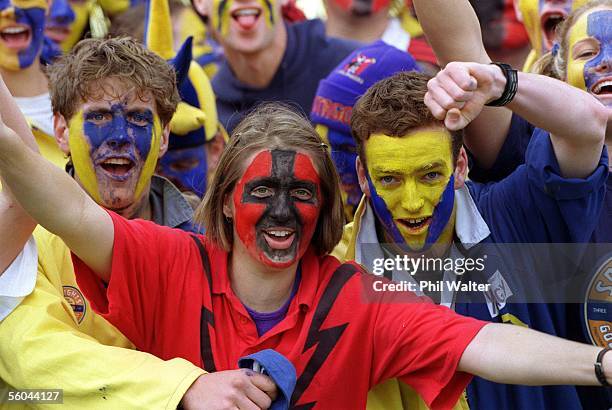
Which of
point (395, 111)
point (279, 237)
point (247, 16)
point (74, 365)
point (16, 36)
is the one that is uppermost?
point (247, 16)

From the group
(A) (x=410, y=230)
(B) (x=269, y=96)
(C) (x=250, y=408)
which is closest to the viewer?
(C) (x=250, y=408)

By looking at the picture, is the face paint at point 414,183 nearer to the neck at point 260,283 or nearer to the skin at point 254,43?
the neck at point 260,283

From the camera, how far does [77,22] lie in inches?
231

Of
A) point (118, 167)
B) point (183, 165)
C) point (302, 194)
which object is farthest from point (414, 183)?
point (183, 165)

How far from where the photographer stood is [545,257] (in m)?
3.45

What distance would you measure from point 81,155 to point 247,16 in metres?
2.15

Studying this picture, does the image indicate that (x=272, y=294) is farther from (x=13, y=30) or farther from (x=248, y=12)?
(x=248, y=12)

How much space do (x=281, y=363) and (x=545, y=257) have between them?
95 centimetres

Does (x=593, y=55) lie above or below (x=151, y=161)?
above

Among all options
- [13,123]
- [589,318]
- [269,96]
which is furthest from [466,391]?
[269,96]

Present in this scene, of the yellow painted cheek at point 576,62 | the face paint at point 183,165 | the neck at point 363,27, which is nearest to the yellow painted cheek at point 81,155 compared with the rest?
the face paint at point 183,165

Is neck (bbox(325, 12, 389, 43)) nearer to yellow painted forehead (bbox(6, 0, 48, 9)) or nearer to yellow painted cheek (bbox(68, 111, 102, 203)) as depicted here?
yellow painted forehead (bbox(6, 0, 48, 9))

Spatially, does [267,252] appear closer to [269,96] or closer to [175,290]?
[175,290]

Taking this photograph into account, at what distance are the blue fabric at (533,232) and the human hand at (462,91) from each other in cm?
39
